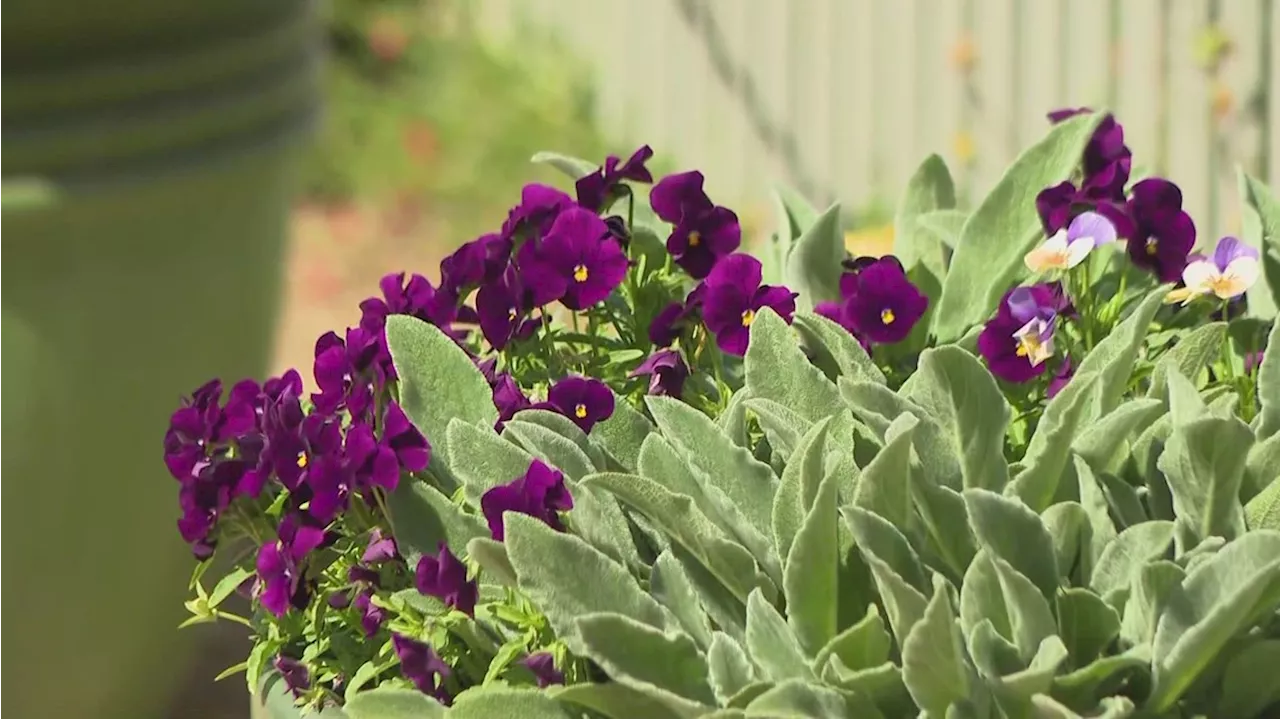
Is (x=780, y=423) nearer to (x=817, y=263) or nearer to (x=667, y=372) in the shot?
(x=667, y=372)

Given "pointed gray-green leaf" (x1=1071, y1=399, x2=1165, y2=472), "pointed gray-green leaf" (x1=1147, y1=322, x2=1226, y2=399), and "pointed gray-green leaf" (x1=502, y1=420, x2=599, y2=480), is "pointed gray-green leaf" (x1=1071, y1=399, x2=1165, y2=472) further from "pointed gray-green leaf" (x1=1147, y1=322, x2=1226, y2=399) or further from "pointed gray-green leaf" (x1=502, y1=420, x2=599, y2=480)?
"pointed gray-green leaf" (x1=502, y1=420, x2=599, y2=480)

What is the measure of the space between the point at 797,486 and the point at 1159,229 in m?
0.56

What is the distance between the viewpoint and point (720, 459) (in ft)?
4.59

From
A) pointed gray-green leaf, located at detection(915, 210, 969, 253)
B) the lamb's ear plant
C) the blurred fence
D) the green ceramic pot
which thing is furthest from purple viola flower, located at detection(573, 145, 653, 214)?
the blurred fence

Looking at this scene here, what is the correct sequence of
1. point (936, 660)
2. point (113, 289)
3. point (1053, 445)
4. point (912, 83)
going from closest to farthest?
point (936, 660) → point (1053, 445) → point (113, 289) → point (912, 83)

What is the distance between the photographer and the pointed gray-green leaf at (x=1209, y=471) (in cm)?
122

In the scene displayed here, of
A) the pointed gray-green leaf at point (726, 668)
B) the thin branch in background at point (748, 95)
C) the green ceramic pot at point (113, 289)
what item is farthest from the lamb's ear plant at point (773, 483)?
the thin branch in background at point (748, 95)

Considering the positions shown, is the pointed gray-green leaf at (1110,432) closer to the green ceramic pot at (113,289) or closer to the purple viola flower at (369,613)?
the purple viola flower at (369,613)

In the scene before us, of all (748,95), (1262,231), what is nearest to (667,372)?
(1262,231)

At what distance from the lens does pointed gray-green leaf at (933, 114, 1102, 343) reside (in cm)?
176

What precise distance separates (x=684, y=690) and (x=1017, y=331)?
500mm

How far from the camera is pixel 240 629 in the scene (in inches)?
126

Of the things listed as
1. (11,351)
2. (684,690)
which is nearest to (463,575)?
(684,690)

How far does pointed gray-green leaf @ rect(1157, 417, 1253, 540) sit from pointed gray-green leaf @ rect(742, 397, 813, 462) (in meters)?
0.29
